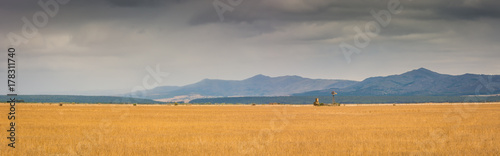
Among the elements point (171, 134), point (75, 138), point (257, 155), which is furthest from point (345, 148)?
point (75, 138)

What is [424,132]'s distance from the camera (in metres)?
32.1

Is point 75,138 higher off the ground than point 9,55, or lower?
lower

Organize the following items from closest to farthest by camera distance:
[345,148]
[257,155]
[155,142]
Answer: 1. [257,155]
2. [345,148]
3. [155,142]

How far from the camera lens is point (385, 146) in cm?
2423

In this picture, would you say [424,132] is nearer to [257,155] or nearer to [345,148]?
[345,148]

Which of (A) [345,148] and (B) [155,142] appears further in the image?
(B) [155,142]

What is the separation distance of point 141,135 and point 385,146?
14.8 metres

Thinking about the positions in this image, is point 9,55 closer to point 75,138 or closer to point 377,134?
point 75,138

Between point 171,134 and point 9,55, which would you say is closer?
point 9,55

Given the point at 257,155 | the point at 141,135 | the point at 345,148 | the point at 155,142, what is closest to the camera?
the point at 257,155

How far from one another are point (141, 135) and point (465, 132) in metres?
20.4

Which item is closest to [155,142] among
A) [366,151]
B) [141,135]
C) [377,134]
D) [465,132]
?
[141,135]

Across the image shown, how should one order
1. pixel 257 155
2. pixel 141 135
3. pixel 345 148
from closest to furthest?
pixel 257 155, pixel 345 148, pixel 141 135

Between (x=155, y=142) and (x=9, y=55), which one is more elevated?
(x=9, y=55)
